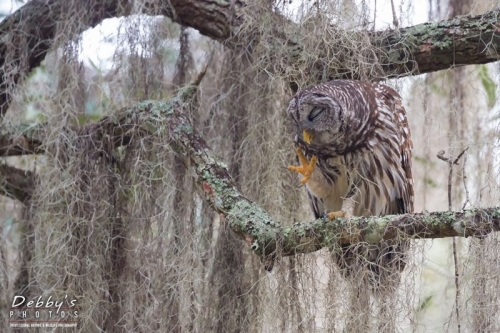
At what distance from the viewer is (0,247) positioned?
12.0ft

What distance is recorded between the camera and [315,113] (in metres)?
2.91

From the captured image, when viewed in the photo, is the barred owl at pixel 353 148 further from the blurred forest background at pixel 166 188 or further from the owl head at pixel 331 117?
the blurred forest background at pixel 166 188

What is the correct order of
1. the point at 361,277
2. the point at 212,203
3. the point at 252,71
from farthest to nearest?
the point at 252,71 < the point at 212,203 < the point at 361,277

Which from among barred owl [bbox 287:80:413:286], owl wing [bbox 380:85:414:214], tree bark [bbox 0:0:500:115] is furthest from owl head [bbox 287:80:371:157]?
tree bark [bbox 0:0:500:115]

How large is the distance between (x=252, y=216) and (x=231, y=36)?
3.93 ft

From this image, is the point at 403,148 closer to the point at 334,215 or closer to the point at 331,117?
the point at 331,117

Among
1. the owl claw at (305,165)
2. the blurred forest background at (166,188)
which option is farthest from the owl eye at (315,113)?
the blurred forest background at (166,188)

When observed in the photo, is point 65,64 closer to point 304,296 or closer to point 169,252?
point 169,252

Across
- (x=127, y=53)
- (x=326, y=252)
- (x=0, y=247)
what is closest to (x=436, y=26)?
(x=326, y=252)

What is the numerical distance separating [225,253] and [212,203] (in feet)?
1.71

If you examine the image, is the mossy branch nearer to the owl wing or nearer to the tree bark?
the tree bark

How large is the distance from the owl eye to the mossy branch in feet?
1.30

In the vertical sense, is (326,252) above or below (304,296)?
above

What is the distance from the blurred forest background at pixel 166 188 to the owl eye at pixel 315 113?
0.33 meters
